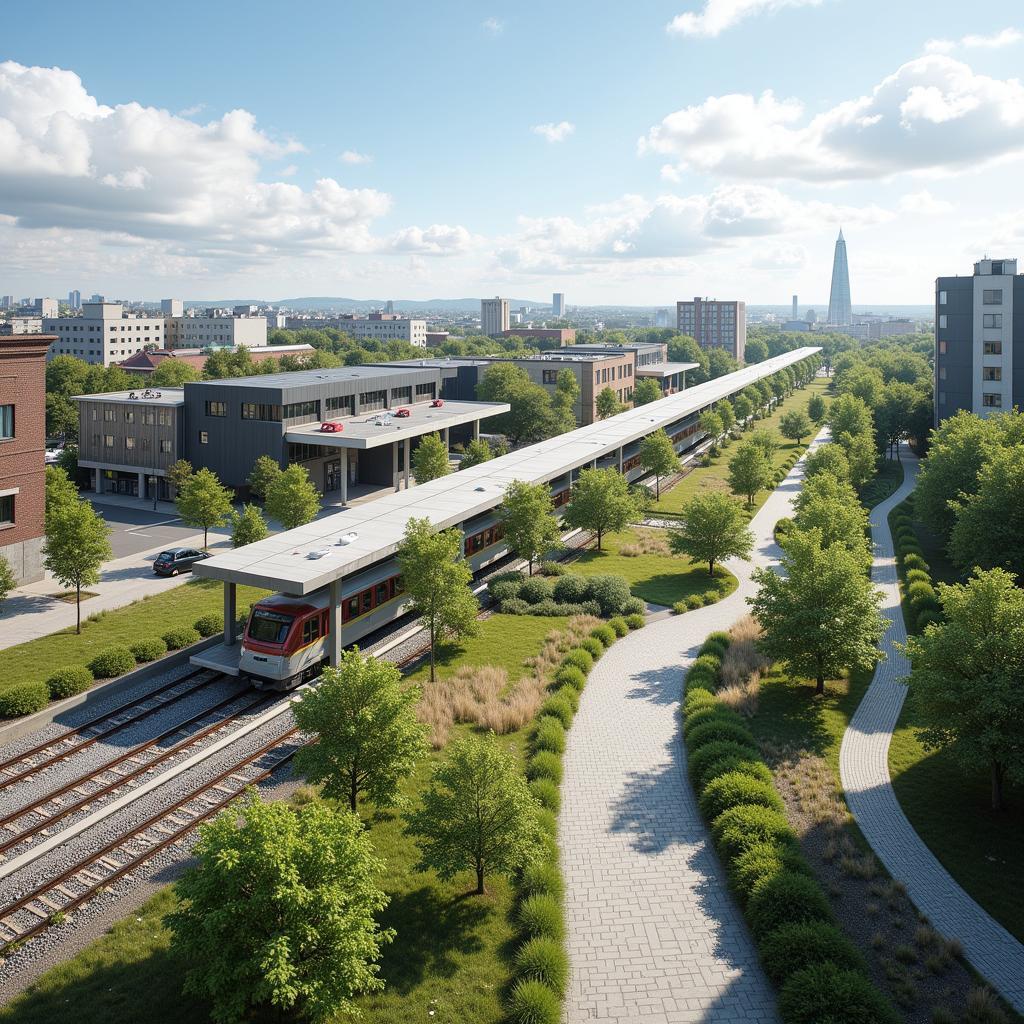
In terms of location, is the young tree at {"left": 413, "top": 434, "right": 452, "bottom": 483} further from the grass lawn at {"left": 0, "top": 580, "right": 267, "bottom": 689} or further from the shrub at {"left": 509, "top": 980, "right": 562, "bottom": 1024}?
the shrub at {"left": 509, "top": 980, "right": 562, "bottom": 1024}

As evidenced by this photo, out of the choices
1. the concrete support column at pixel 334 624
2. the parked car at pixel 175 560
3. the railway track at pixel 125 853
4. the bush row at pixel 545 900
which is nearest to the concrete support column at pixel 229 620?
the concrete support column at pixel 334 624

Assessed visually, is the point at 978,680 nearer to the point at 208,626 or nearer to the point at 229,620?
the point at 229,620

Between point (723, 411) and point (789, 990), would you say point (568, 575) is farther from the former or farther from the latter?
point (723, 411)

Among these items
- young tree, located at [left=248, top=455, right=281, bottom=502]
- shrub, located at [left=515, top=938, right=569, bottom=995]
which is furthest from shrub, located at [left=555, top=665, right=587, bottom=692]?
young tree, located at [left=248, top=455, right=281, bottom=502]

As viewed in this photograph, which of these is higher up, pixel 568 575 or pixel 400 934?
pixel 568 575

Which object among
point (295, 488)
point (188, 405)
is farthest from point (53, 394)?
point (295, 488)

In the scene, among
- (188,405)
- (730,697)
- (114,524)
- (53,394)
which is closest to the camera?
(730,697)

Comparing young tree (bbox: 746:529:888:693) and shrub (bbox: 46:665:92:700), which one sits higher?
young tree (bbox: 746:529:888:693)
